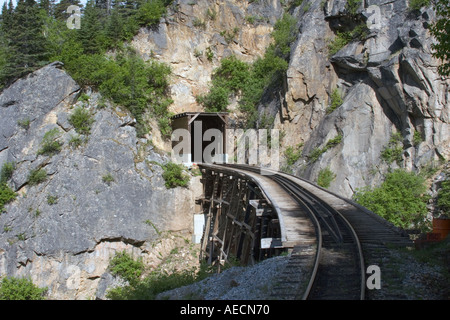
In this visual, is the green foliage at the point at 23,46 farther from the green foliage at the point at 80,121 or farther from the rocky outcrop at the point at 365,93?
the rocky outcrop at the point at 365,93

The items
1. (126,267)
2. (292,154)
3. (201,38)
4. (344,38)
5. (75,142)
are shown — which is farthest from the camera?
(201,38)

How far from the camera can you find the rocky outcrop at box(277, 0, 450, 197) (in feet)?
64.7

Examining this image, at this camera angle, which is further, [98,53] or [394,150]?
[98,53]

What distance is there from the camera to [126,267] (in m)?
20.5

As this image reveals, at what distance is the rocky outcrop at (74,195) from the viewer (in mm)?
19547

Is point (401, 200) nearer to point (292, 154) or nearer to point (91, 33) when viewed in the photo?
point (292, 154)

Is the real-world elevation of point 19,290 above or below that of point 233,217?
below

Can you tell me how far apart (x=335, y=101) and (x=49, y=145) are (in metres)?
17.1

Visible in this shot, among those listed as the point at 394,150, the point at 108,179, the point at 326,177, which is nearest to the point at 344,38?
the point at 394,150

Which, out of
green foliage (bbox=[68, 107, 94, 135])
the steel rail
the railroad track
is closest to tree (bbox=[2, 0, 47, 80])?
green foliage (bbox=[68, 107, 94, 135])

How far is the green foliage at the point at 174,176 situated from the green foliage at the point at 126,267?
4736 millimetres

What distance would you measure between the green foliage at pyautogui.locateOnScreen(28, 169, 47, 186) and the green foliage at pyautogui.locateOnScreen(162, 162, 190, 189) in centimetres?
655

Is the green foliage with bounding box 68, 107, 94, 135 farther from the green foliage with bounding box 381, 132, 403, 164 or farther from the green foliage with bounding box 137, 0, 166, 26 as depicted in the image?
the green foliage with bounding box 381, 132, 403, 164
